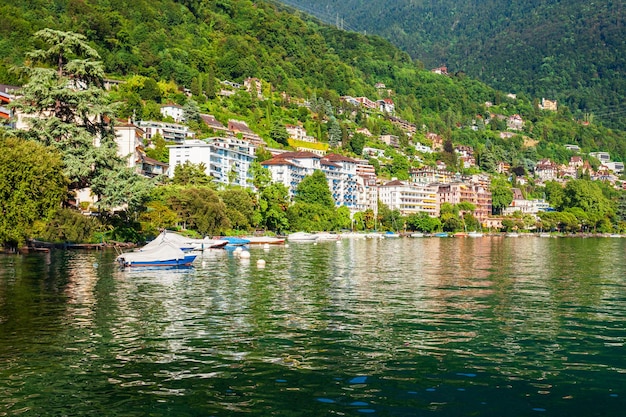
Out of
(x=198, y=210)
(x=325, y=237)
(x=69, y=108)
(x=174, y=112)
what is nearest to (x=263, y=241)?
(x=198, y=210)

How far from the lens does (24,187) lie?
55.5 m

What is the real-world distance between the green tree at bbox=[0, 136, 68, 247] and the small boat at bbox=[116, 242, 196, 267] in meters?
14.8

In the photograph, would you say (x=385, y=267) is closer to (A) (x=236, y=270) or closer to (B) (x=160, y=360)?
(A) (x=236, y=270)

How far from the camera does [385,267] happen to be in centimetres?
5400

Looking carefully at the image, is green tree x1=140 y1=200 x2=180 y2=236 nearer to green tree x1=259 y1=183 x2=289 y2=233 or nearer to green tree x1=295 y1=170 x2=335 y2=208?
green tree x1=259 y1=183 x2=289 y2=233

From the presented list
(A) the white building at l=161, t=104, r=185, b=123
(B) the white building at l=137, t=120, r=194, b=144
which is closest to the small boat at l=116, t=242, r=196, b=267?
(B) the white building at l=137, t=120, r=194, b=144

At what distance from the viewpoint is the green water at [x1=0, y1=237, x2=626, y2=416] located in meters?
14.5

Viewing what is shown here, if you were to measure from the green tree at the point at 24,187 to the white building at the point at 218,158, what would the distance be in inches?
2929

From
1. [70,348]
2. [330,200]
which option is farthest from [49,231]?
[330,200]

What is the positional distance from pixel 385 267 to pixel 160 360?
123 feet

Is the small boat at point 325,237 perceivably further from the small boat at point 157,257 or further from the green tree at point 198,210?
the small boat at point 157,257

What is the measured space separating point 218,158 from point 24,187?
96.1 m

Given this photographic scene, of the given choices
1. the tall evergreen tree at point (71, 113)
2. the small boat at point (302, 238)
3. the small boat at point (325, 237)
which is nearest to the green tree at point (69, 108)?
the tall evergreen tree at point (71, 113)

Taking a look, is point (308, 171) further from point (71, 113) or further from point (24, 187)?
point (24, 187)
